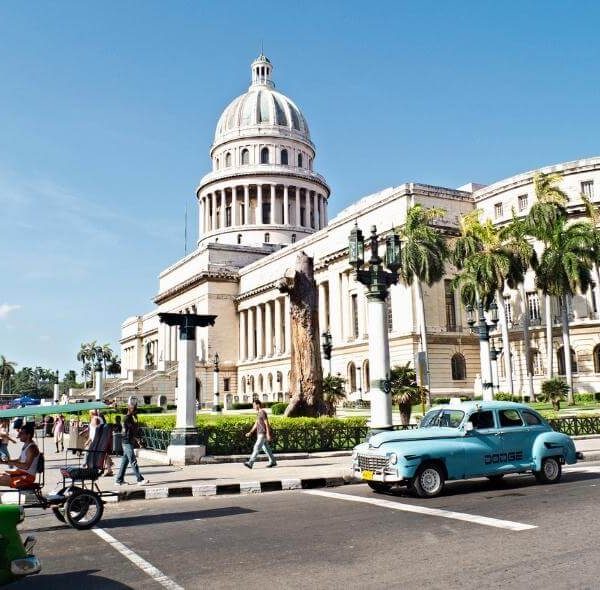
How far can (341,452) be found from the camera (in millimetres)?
20547

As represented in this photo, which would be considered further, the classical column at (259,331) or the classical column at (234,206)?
the classical column at (234,206)

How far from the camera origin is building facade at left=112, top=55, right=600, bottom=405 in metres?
54.8

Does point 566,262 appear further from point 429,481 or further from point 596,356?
point 429,481

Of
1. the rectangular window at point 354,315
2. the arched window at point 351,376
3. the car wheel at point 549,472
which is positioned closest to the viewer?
the car wheel at point 549,472

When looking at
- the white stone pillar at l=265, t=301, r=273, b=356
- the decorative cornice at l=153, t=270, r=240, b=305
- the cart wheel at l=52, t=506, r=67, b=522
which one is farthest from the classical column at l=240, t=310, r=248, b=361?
the cart wheel at l=52, t=506, r=67, b=522

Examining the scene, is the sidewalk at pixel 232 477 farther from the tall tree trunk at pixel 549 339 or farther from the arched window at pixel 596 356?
the arched window at pixel 596 356

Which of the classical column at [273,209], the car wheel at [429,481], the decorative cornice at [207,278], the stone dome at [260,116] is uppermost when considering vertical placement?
the stone dome at [260,116]

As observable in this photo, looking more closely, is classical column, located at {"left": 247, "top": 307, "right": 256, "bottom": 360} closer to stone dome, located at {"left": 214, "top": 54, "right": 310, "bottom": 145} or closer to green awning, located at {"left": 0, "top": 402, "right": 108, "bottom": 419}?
stone dome, located at {"left": 214, "top": 54, "right": 310, "bottom": 145}

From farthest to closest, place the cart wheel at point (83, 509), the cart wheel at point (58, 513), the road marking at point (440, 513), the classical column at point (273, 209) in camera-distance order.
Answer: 1. the classical column at point (273, 209)
2. the cart wheel at point (58, 513)
3. the cart wheel at point (83, 509)
4. the road marking at point (440, 513)

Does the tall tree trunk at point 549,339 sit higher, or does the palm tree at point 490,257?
the palm tree at point 490,257

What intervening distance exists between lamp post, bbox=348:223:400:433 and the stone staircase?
61792mm

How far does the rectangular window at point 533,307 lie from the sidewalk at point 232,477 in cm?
3620

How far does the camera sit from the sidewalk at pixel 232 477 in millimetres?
14227

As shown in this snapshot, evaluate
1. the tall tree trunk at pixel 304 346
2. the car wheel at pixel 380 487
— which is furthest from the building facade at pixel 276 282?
the car wheel at pixel 380 487
